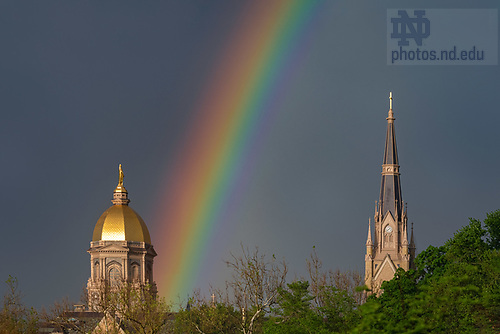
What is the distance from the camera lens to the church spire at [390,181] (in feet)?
523

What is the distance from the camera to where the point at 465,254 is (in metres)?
69.3

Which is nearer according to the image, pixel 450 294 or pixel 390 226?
pixel 450 294

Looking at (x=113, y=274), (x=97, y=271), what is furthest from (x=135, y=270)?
(x=97, y=271)

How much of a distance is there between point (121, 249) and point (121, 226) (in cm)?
400

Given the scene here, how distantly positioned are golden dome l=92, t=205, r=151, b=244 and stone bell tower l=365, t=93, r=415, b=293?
3540 centimetres

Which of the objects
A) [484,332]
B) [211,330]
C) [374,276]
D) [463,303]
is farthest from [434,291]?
[374,276]

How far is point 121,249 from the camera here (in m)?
153

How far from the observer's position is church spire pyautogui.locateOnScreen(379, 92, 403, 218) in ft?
523

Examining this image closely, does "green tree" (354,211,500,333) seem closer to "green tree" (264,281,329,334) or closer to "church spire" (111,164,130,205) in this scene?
"green tree" (264,281,329,334)

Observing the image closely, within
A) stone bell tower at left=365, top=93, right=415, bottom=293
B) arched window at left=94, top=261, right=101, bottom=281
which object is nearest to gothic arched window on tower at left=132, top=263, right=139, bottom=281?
arched window at left=94, top=261, right=101, bottom=281

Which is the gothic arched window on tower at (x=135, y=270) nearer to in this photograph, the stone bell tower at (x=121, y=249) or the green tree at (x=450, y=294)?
the stone bell tower at (x=121, y=249)

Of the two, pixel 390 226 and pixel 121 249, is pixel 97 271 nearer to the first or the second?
pixel 121 249

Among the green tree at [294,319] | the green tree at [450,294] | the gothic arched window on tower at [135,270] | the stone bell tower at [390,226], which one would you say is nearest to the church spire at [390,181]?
the stone bell tower at [390,226]

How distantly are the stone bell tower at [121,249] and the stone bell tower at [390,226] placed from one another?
112 feet
